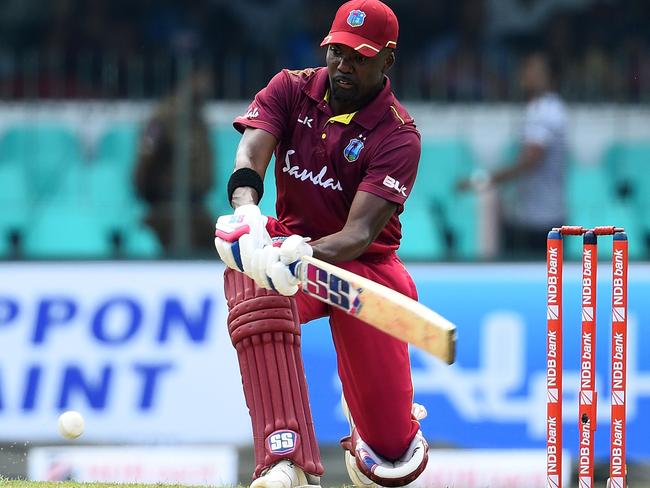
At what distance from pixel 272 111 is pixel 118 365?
2.58 metres

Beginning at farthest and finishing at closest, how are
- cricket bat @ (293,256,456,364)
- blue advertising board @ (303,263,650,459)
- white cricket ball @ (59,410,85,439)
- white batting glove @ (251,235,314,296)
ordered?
blue advertising board @ (303,263,650,459) < white cricket ball @ (59,410,85,439) < white batting glove @ (251,235,314,296) < cricket bat @ (293,256,456,364)

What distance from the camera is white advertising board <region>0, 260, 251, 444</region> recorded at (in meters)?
7.07

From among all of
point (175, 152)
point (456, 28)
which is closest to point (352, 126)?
point (175, 152)

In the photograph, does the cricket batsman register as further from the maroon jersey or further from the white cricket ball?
the white cricket ball

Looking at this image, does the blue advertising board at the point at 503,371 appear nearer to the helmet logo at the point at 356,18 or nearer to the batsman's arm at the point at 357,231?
the batsman's arm at the point at 357,231

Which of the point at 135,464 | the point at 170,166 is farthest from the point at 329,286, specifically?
the point at 170,166

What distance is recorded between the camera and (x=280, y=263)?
428cm

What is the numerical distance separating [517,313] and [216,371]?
151cm

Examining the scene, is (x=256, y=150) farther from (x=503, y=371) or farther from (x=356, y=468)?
(x=503, y=371)

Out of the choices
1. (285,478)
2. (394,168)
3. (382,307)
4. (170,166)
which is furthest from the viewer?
(170,166)

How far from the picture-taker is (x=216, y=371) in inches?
281

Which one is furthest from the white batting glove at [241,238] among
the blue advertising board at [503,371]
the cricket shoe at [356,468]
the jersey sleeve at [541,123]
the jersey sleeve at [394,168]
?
the jersey sleeve at [541,123]

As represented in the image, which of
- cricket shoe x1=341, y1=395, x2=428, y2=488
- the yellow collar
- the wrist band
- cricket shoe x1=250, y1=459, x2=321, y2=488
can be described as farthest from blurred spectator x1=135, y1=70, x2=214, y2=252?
cricket shoe x1=250, y1=459, x2=321, y2=488

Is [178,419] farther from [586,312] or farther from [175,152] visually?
[586,312]
